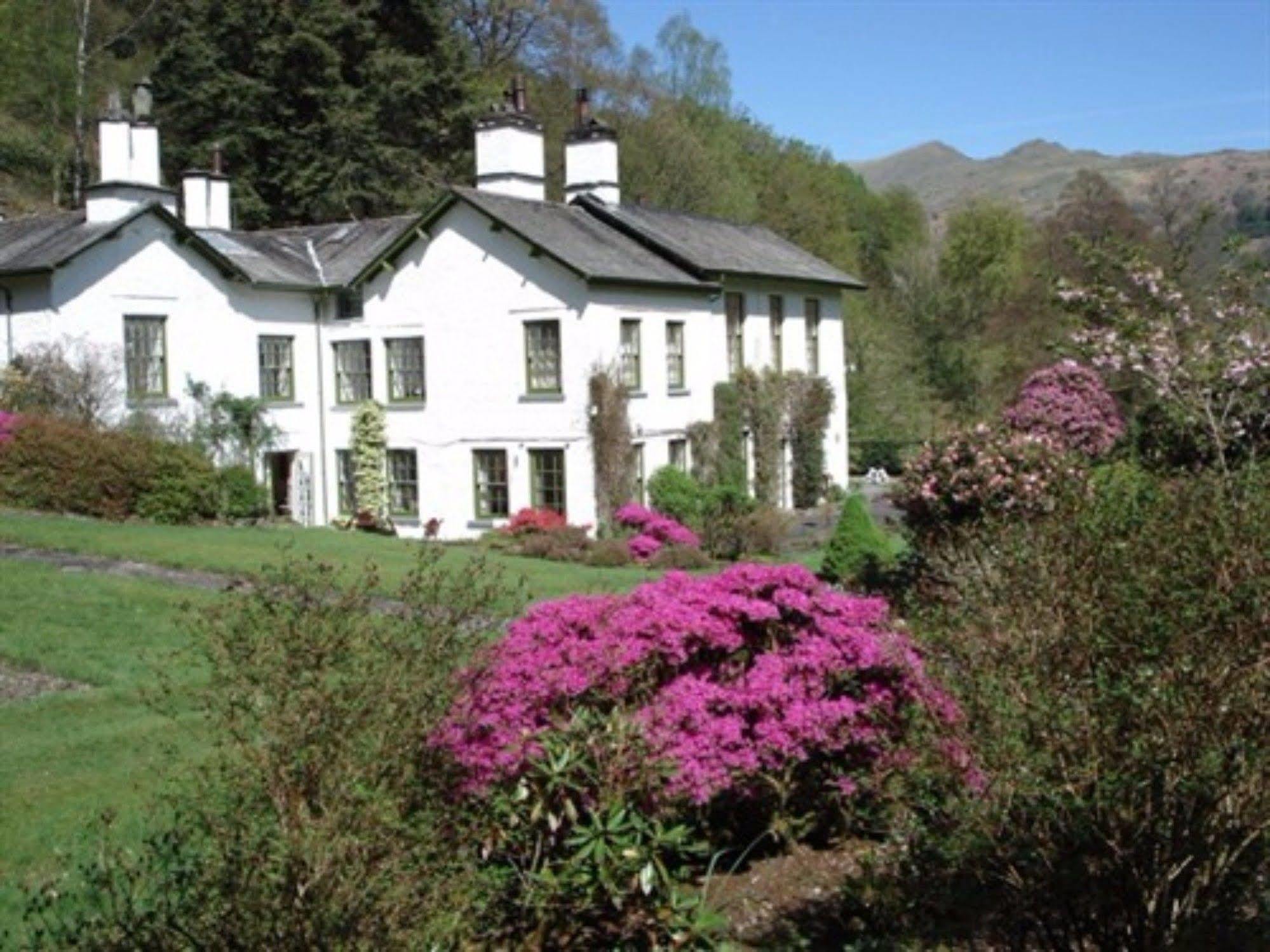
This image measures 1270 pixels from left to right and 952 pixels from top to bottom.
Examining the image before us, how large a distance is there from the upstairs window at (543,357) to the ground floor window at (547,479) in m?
1.39

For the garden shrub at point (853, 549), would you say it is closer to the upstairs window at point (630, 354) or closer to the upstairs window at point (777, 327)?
the upstairs window at point (630, 354)

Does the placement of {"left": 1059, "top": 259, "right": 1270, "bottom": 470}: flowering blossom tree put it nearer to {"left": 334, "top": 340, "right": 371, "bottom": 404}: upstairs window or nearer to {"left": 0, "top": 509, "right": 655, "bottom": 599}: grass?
→ {"left": 0, "top": 509, "right": 655, "bottom": 599}: grass

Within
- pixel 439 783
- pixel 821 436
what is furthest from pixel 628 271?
pixel 439 783

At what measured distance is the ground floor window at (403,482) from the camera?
33.6 meters

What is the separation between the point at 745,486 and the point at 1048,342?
12.4 metres

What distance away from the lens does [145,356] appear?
3102 centimetres

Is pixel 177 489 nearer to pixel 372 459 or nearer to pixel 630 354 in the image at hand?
pixel 372 459

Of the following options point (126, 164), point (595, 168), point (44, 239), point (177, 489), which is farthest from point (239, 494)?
point (595, 168)

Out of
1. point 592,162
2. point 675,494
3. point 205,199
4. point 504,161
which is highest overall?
point 592,162

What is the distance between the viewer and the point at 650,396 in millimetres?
32500

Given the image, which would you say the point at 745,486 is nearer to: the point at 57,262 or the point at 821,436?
the point at 821,436

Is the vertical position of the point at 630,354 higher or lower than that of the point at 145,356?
lower

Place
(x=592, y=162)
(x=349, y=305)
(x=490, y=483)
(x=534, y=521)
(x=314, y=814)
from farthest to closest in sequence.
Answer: (x=592, y=162)
(x=349, y=305)
(x=490, y=483)
(x=534, y=521)
(x=314, y=814)

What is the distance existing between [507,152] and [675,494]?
9268 mm
